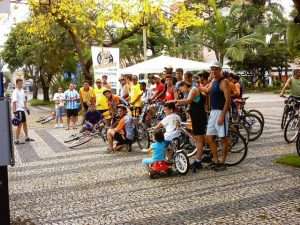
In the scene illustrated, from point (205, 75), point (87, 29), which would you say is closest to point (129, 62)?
point (87, 29)

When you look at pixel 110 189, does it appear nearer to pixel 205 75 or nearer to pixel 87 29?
pixel 205 75

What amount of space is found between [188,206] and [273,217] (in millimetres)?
1145

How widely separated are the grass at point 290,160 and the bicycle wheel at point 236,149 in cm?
64

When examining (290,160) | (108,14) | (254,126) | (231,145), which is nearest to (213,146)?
(231,145)

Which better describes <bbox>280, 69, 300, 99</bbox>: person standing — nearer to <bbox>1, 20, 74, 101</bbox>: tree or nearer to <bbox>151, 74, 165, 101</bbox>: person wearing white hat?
<bbox>151, 74, 165, 101</bbox>: person wearing white hat

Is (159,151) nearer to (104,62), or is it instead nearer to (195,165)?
(195,165)

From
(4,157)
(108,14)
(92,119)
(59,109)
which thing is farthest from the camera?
(108,14)

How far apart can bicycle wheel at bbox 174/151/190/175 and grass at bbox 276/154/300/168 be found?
1.81 m

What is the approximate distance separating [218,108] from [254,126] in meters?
4.27

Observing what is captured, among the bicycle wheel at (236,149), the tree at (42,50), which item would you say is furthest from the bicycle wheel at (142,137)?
the tree at (42,50)

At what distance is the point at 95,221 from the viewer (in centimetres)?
618

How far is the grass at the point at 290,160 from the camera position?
351 inches

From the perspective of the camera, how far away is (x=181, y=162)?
8.65 m

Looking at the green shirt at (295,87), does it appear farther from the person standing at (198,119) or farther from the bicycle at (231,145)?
the person standing at (198,119)
